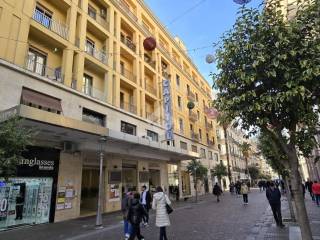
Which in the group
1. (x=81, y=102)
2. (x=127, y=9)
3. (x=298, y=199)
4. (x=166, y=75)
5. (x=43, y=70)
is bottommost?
(x=298, y=199)

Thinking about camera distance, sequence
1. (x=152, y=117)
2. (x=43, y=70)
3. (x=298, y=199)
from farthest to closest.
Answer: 1. (x=152, y=117)
2. (x=43, y=70)
3. (x=298, y=199)

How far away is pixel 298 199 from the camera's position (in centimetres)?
640

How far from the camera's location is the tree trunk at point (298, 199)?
6215 mm

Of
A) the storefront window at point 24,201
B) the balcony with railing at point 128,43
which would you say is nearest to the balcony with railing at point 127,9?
the balcony with railing at point 128,43

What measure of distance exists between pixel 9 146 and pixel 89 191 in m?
12.1

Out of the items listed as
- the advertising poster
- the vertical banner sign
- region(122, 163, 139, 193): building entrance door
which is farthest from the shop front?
the vertical banner sign

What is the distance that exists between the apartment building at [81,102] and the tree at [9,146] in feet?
9.11

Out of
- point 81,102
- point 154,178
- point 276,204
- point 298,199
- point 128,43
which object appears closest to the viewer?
point 298,199

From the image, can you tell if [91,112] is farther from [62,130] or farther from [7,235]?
[7,235]

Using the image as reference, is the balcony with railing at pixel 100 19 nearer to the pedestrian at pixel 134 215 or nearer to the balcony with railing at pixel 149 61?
the balcony with railing at pixel 149 61

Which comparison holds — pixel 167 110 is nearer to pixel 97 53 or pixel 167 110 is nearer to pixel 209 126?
pixel 97 53

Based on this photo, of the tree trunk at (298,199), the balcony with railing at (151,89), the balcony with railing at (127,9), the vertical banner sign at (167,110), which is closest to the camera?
the tree trunk at (298,199)

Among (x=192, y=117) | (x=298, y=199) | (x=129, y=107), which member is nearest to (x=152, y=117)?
(x=129, y=107)

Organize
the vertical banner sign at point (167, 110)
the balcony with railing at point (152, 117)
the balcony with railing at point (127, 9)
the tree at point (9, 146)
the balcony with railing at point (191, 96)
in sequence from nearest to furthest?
the tree at point (9, 146) < the balcony with railing at point (127, 9) < the vertical banner sign at point (167, 110) < the balcony with railing at point (152, 117) < the balcony with railing at point (191, 96)
